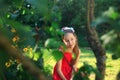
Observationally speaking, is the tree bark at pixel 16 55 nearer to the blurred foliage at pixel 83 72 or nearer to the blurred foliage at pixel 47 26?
the blurred foliage at pixel 47 26

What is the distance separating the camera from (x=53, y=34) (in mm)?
1960

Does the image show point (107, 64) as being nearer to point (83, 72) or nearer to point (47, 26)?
point (83, 72)

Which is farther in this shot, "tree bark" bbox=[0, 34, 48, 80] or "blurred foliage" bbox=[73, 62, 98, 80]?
"blurred foliage" bbox=[73, 62, 98, 80]

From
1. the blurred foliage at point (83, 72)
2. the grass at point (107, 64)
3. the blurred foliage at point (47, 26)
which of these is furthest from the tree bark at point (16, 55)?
the blurred foliage at point (83, 72)

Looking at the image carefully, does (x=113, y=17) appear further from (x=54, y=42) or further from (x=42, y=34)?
(x=42, y=34)

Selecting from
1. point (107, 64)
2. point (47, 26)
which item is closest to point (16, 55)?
point (47, 26)

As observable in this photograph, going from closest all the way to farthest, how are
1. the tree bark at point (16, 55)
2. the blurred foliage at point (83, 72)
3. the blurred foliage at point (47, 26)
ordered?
the tree bark at point (16, 55), the blurred foliage at point (47, 26), the blurred foliage at point (83, 72)

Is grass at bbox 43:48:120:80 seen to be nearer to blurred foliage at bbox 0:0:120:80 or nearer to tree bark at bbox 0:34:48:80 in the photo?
blurred foliage at bbox 0:0:120:80

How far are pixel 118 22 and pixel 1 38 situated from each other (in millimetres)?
346

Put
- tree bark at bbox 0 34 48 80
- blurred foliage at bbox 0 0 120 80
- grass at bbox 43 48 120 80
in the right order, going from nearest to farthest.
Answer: tree bark at bbox 0 34 48 80
blurred foliage at bbox 0 0 120 80
grass at bbox 43 48 120 80

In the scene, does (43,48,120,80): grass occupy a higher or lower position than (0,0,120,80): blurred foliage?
lower

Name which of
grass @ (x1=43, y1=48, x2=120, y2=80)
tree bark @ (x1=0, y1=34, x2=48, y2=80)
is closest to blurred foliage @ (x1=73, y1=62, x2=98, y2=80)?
grass @ (x1=43, y1=48, x2=120, y2=80)

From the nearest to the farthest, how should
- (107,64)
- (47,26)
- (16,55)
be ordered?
(16,55) → (47,26) → (107,64)

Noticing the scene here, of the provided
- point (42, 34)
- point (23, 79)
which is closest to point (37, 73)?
point (42, 34)
